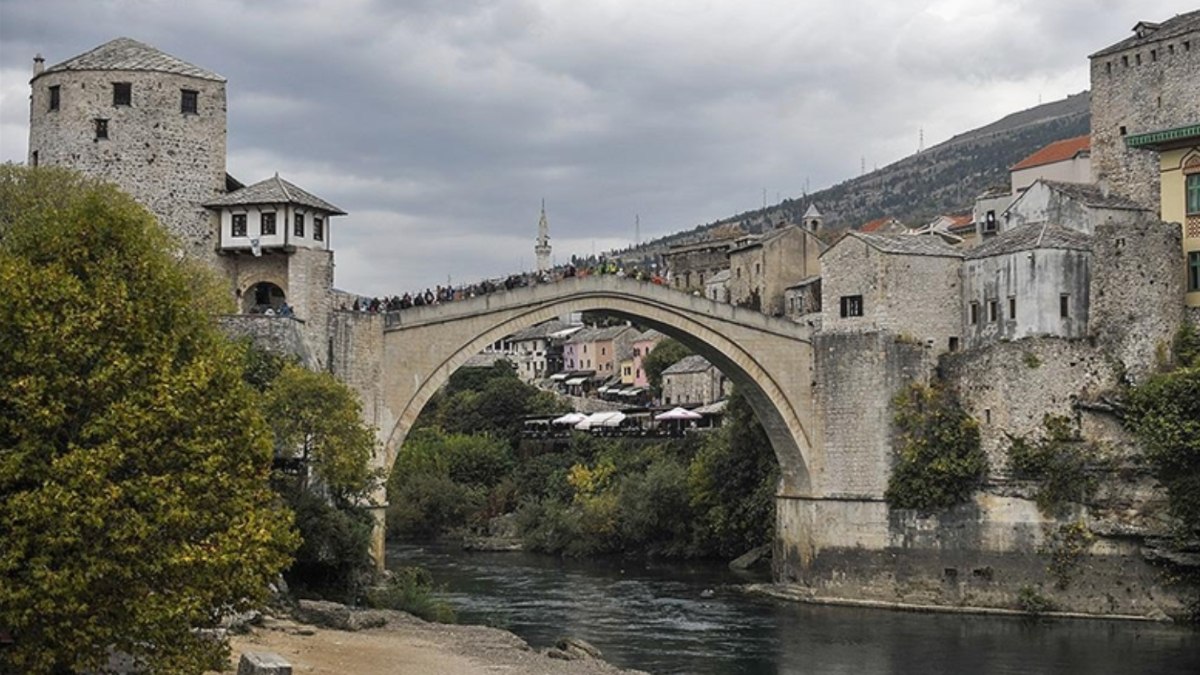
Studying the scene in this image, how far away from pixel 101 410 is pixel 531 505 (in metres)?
47.7

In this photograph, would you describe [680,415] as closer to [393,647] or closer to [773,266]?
[773,266]

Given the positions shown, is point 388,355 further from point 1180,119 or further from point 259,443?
point 1180,119

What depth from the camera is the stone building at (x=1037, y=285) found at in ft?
146

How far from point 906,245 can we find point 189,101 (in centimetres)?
2180

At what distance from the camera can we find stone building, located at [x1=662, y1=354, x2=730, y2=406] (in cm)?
8106

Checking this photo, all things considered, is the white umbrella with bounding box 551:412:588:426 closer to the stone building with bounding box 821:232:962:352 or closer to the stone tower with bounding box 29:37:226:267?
the stone building with bounding box 821:232:962:352

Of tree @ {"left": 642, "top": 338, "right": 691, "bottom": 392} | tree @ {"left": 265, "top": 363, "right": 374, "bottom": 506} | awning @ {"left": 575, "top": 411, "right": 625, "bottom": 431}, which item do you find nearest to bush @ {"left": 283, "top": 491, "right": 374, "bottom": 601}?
tree @ {"left": 265, "top": 363, "right": 374, "bottom": 506}

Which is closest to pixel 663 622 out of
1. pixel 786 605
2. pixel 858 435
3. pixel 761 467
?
pixel 786 605

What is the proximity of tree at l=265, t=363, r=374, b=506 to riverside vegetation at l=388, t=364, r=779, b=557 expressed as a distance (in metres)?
19.9

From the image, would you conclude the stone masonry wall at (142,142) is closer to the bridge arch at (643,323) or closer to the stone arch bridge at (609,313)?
the stone arch bridge at (609,313)

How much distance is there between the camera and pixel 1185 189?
4500 cm

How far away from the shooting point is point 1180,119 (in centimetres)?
4931

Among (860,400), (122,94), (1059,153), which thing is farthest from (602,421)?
(122,94)

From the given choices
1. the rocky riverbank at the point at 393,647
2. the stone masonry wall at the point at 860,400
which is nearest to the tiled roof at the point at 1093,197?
the stone masonry wall at the point at 860,400
